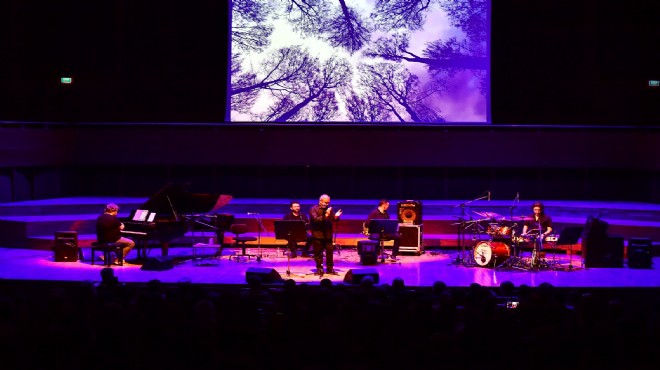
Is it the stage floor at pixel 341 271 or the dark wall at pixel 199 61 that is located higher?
the dark wall at pixel 199 61

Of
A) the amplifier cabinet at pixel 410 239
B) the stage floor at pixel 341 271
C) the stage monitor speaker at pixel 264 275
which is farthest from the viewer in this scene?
the amplifier cabinet at pixel 410 239

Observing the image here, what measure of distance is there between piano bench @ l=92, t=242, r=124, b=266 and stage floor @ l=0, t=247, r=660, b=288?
14 centimetres

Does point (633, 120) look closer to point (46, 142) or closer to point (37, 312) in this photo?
point (46, 142)

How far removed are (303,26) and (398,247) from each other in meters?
6.27

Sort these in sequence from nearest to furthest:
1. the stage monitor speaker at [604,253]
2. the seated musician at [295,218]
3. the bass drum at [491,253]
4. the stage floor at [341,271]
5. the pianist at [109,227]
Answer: the stage floor at [341,271] → the pianist at [109,227] → the bass drum at [491,253] → the stage monitor speaker at [604,253] → the seated musician at [295,218]

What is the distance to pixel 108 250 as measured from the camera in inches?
484

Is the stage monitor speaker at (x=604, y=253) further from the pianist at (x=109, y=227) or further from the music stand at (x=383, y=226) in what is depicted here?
the pianist at (x=109, y=227)

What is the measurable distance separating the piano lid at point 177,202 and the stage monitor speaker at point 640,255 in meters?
6.61

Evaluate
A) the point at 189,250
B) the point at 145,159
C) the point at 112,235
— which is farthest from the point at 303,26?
the point at 112,235

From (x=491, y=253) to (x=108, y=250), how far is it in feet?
19.5

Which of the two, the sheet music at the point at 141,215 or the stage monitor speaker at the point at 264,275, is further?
the sheet music at the point at 141,215

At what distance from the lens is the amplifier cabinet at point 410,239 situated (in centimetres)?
1416

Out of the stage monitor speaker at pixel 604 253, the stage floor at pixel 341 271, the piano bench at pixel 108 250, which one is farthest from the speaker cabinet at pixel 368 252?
the piano bench at pixel 108 250

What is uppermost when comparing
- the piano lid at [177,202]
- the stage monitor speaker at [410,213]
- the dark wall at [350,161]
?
the dark wall at [350,161]
